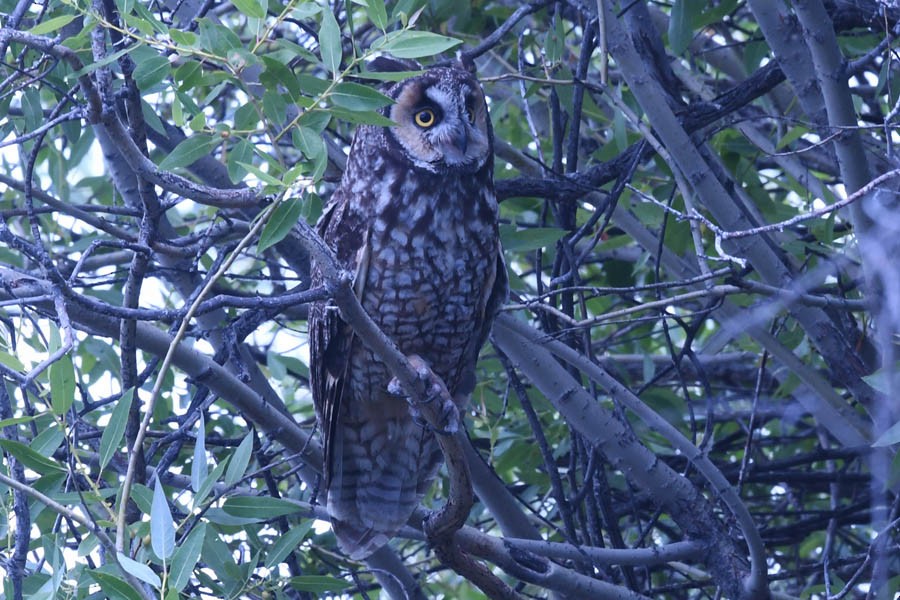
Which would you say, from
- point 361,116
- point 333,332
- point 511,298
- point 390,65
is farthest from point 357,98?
point 511,298

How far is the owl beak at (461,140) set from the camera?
254cm

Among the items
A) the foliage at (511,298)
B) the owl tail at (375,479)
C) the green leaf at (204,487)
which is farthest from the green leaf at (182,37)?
the owl tail at (375,479)

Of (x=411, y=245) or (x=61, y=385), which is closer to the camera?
(x=61, y=385)

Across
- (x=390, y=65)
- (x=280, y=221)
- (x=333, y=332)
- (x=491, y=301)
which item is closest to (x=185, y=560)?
(x=280, y=221)

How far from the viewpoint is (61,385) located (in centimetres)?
160

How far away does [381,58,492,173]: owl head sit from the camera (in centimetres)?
255

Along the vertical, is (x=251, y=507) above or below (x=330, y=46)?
below

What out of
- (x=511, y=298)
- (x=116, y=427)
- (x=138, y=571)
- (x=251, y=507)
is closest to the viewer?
(x=138, y=571)

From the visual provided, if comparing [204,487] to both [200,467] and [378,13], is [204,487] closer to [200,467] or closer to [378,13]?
[200,467]

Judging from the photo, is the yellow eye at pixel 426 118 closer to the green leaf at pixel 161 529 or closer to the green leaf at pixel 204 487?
the green leaf at pixel 204 487

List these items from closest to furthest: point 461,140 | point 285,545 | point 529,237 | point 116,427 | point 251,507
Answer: point 116,427 < point 251,507 < point 285,545 < point 461,140 < point 529,237

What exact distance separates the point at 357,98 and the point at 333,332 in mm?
1191

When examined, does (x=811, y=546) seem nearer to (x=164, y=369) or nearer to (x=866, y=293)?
(x=866, y=293)

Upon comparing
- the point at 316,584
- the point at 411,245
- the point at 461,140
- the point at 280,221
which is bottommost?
the point at 316,584
